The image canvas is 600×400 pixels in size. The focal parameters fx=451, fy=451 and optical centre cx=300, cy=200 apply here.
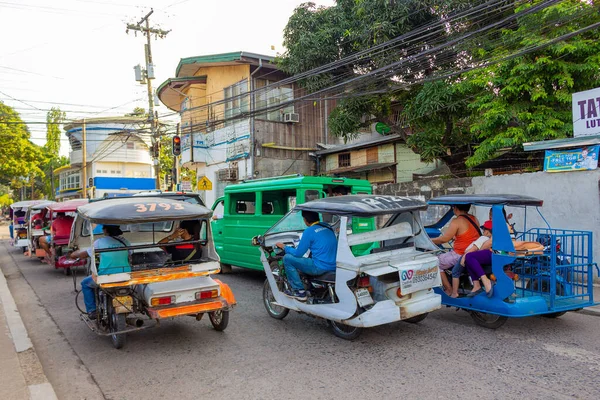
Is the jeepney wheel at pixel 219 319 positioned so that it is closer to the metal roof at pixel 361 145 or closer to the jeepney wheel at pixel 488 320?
the jeepney wheel at pixel 488 320

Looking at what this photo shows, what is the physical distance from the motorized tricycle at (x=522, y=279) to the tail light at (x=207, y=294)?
125 inches

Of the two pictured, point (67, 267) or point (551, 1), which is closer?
point (551, 1)

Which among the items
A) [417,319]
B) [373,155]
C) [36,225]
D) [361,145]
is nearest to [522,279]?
[417,319]

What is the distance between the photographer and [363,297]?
542 centimetres

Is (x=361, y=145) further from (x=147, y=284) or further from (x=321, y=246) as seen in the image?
(x=147, y=284)

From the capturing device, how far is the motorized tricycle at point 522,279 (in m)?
5.63

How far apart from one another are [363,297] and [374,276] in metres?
0.29

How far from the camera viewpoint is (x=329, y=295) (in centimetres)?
592

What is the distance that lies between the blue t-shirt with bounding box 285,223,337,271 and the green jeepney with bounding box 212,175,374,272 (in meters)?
2.23

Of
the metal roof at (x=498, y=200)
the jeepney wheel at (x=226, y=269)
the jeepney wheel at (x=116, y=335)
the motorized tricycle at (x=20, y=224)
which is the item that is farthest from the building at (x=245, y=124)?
the jeepney wheel at (x=116, y=335)

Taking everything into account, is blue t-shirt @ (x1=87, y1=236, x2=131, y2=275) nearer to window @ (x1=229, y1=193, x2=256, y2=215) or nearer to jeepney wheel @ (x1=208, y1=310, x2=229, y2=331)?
jeepney wheel @ (x1=208, y1=310, x2=229, y2=331)

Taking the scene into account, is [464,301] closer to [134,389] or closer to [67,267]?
[134,389]

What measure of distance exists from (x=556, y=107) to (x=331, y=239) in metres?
8.37

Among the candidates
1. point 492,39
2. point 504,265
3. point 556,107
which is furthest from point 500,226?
point 492,39
